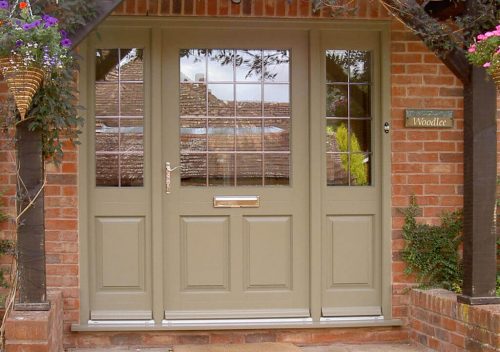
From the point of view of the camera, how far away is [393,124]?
5270mm

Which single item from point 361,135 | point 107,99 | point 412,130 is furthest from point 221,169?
point 412,130

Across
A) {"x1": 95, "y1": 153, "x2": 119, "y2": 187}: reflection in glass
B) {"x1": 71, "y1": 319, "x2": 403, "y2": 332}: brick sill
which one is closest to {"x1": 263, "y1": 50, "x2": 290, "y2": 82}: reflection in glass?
{"x1": 95, "y1": 153, "x2": 119, "y2": 187}: reflection in glass

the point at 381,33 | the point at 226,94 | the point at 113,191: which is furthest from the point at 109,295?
Answer: the point at 381,33

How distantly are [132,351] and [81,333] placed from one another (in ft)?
1.30

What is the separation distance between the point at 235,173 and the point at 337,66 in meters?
1.12

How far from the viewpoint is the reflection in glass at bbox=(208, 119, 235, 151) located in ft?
17.3

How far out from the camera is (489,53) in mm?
3887

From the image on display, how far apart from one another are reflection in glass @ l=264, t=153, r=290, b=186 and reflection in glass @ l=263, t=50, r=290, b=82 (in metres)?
0.58

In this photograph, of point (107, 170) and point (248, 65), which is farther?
→ point (248, 65)

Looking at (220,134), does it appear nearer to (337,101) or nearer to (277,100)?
(277,100)

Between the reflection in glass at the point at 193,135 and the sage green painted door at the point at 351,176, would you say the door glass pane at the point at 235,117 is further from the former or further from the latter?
the sage green painted door at the point at 351,176

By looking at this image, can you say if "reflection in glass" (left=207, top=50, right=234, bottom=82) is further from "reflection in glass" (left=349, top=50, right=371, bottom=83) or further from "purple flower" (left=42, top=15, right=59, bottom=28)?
"purple flower" (left=42, top=15, right=59, bottom=28)

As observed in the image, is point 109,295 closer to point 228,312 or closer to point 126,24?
point 228,312

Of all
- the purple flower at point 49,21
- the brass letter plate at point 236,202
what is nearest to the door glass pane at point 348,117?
Answer: the brass letter plate at point 236,202
